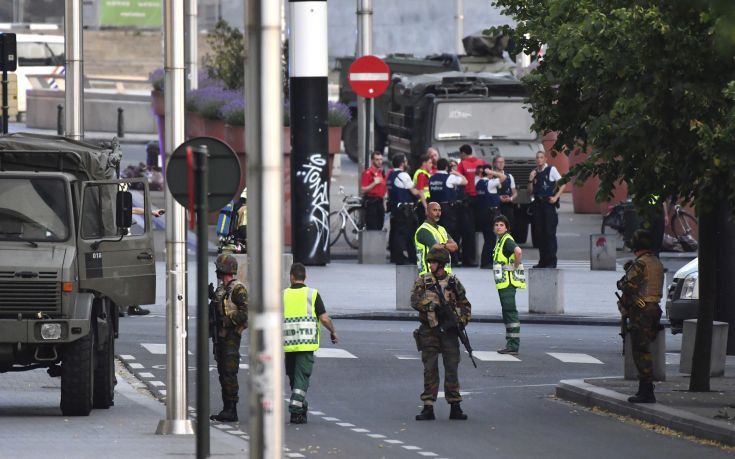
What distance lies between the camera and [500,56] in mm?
46281

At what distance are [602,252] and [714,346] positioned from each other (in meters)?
11.2

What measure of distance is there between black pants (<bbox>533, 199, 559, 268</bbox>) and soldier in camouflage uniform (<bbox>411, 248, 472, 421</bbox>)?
11.9 meters

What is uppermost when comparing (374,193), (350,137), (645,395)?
(350,137)

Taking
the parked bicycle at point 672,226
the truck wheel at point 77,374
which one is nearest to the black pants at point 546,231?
the parked bicycle at point 672,226

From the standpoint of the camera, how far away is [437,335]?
17.4 metres

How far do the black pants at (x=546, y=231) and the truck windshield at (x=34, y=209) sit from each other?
12.8m

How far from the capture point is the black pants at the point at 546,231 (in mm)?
29250

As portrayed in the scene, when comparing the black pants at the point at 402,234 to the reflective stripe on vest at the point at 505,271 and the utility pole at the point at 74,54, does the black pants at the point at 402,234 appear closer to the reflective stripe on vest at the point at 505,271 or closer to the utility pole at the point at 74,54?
the utility pole at the point at 74,54

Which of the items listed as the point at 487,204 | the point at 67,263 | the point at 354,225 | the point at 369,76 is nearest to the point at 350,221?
the point at 354,225

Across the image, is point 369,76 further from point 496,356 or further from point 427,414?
point 427,414

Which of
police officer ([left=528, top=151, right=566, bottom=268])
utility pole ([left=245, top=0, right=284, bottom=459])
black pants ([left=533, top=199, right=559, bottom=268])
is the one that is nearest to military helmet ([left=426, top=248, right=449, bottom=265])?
utility pole ([left=245, top=0, right=284, bottom=459])

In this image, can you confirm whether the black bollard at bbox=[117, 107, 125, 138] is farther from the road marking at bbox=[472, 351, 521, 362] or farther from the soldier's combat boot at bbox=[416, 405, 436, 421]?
the soldier's combat boot at bbox=[416, 405, 436, 421]

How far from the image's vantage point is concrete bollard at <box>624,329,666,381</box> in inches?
748

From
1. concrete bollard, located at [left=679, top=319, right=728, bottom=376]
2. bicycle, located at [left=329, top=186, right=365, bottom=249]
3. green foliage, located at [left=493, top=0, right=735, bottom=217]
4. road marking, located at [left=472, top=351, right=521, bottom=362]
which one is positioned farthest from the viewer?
bicycle, located at [left=329, top=186, right=365, bottom=249]
